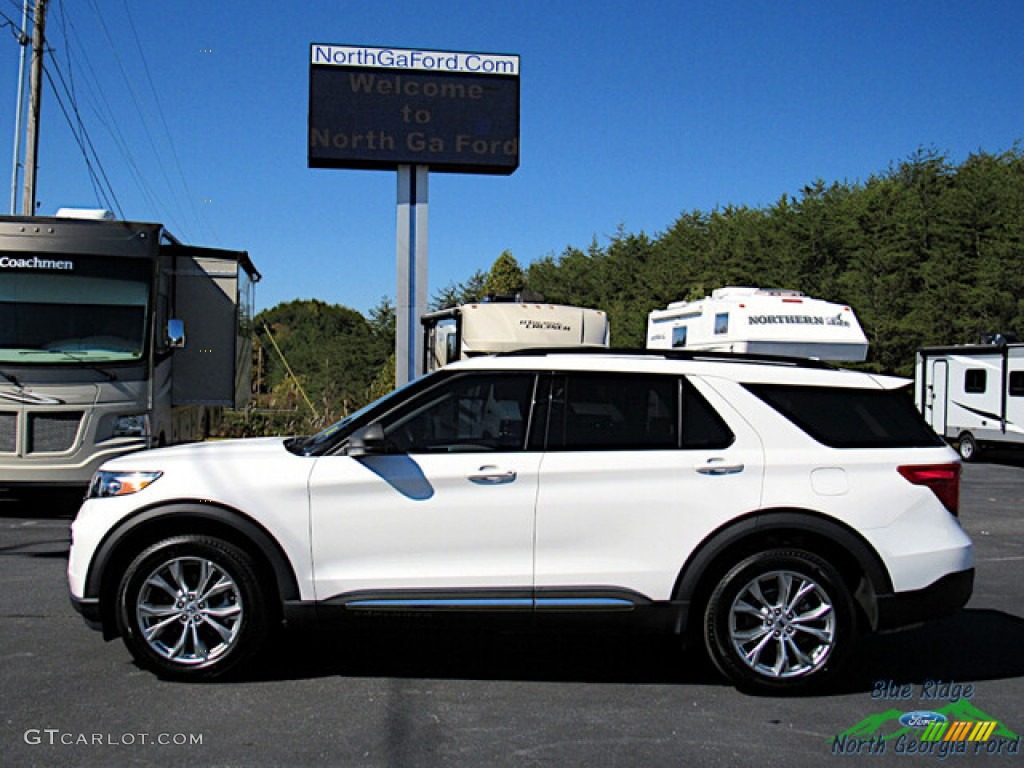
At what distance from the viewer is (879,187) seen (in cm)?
3266

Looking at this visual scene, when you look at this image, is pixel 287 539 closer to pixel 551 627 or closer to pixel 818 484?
pixel 551 627

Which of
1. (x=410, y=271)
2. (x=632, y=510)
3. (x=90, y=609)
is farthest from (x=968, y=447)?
(x=90, y=609)

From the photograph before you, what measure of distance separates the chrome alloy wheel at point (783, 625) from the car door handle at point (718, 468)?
0.56 metres

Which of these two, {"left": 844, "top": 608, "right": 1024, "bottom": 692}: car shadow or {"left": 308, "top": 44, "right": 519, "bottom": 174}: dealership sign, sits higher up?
{"left": 308, "top": 44, "right": 519, "bottom": 174}: dealership sign

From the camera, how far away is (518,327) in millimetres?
13242

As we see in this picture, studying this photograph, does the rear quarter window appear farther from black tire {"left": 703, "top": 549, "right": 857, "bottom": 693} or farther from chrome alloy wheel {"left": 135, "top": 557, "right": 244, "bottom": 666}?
chrome alloy wheel {"left": 135, "top": 557, "right": 244, "bottom": 666}

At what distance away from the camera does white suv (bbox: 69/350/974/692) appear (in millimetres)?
5062

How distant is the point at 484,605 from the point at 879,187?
31164mm

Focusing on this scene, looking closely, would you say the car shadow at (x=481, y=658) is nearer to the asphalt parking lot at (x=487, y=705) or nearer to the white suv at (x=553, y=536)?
the asphalt parking lot at (x=487, y=705)

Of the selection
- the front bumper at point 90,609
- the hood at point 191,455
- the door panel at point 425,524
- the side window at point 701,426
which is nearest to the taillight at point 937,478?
the side window at point 701,426

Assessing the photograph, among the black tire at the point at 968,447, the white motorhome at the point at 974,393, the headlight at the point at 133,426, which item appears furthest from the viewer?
the black tire at the point at 968,447

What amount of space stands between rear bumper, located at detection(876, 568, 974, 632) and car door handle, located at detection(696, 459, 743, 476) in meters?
0.98

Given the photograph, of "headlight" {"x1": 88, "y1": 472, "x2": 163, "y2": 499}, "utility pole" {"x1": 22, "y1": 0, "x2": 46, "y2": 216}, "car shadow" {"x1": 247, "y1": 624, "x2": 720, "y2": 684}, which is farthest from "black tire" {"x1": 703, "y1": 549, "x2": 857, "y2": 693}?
"utility pole" {"x1": 22, "y1": 0, "x2": 46, "y2": 216}

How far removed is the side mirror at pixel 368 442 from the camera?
16.5ft
